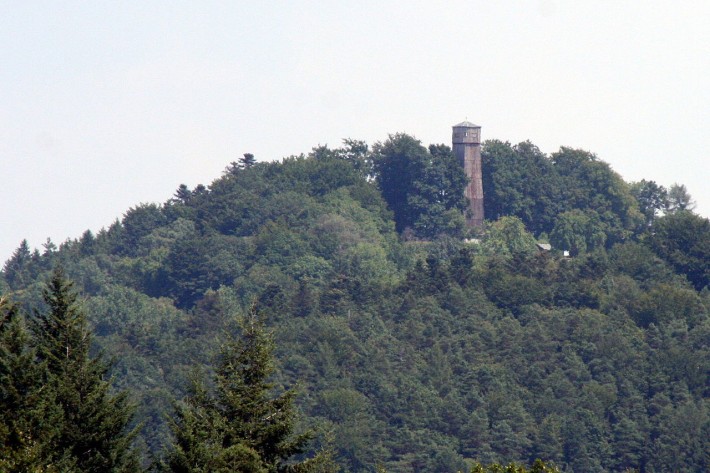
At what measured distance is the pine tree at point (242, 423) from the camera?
33812 millimetres

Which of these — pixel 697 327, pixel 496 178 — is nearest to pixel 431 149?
pixel 496 178

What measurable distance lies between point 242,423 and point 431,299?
270 ft

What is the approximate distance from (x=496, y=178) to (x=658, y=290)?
17.2 metres

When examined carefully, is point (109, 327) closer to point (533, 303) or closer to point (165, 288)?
point (165, 288)

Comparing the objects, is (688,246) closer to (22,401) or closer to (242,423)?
(242,423)

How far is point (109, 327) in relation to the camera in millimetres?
123000

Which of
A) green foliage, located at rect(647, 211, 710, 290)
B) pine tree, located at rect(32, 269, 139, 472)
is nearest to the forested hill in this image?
green foliage, located at rect(647, 211, 710, 290)

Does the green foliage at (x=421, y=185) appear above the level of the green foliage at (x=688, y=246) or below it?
above

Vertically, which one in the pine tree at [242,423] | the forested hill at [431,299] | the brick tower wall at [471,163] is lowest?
the pine tree at [242,423]

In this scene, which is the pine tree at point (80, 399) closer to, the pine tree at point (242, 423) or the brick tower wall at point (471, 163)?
the pine tree at point (242, 423)

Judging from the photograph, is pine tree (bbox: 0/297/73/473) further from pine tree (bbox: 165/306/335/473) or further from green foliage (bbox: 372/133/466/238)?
green foliage (bbox: 372/133/466/238)

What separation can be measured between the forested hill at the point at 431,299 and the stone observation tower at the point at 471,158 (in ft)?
2.21

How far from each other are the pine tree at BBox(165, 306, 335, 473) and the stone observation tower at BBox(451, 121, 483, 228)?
306 feet

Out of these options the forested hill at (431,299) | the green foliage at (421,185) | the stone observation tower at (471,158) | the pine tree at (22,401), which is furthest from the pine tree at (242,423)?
the stone observation tower at (471,158)
